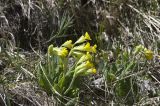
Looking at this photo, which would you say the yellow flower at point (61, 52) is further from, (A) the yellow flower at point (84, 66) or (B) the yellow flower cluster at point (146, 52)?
(B) the yellow flower cluster at point (146, 52)

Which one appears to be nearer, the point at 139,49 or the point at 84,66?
the point at 84,66

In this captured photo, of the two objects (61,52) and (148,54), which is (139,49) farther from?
(61,52)

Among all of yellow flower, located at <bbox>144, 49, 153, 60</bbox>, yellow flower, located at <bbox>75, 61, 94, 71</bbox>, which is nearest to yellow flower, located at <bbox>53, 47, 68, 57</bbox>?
yellow flower, located at <bbox>75, 61, 94, 71</bbox>

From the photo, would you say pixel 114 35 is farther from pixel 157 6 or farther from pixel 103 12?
pixel 157 6

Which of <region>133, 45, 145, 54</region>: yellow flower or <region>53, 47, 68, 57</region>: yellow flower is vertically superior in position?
<region>53, 47, 68, 57</region>: yellow flower


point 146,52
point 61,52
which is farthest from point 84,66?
point 146,52

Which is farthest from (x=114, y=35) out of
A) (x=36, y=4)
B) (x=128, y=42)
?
(x=36, y=4)

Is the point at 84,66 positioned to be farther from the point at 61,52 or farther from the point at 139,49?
the point at 139,49

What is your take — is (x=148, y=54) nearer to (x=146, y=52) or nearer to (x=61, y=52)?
(x=146, y=52)

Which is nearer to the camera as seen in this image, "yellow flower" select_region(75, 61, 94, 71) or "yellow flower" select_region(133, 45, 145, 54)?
"yellow flower" select_region(75, 61, 94, 71)

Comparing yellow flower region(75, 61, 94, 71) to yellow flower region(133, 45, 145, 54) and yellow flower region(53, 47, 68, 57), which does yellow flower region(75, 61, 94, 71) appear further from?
yellow flower region(133, 45, 145, 54)

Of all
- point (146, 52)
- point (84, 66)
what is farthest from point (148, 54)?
point (84, 66)
